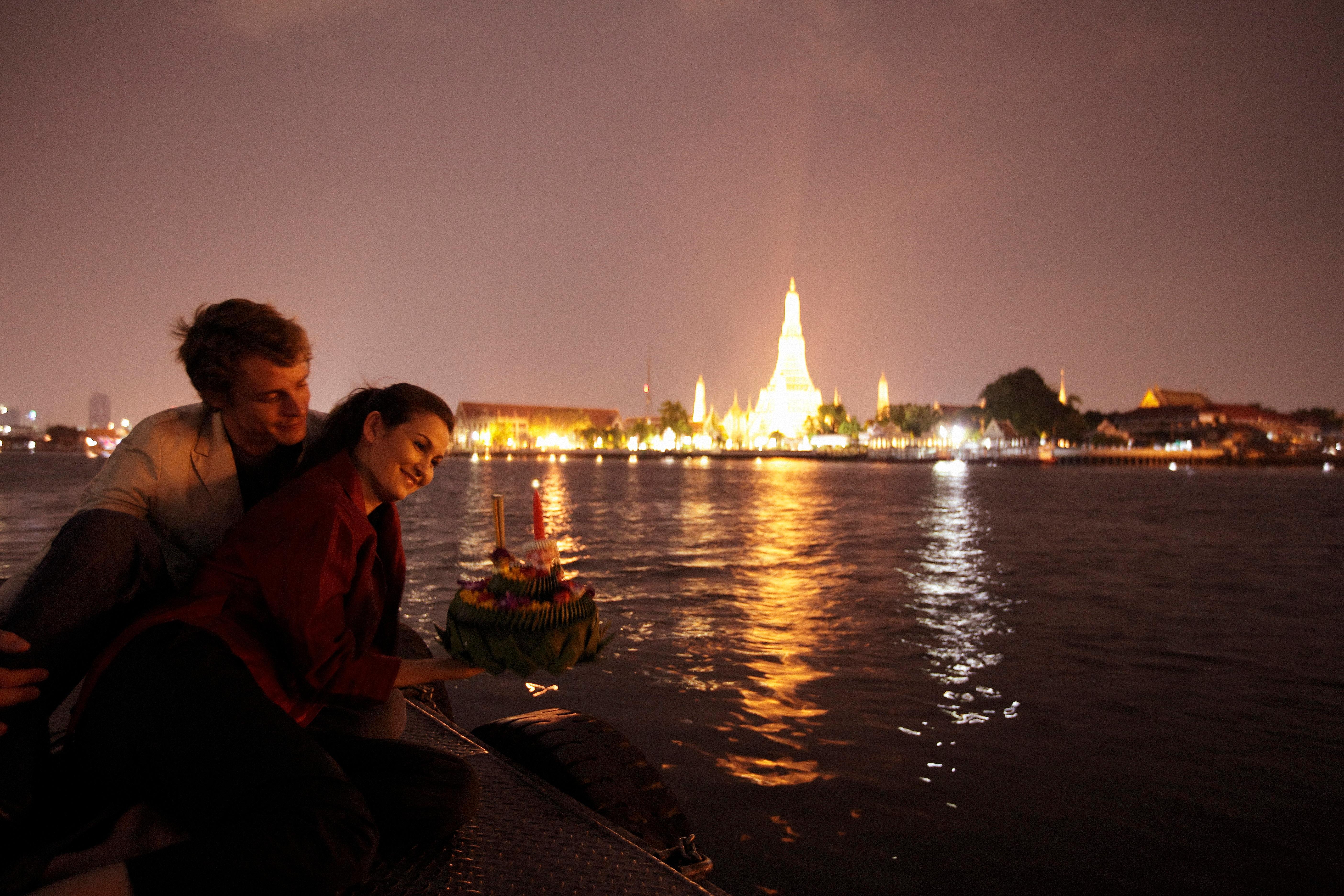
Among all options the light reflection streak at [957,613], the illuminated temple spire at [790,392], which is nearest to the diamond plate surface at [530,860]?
the light reflection streak at [957,613]

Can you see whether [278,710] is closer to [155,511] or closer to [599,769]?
[155,511]

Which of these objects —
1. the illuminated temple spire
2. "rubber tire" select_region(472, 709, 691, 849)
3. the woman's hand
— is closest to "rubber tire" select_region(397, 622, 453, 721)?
"rubber tire" select_region(472, 709, 691, 849)

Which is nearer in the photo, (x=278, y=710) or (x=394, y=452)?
(x=278, y=710)

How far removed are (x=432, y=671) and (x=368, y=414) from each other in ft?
2.65

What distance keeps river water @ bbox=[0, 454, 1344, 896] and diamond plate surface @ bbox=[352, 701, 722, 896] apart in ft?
3.17

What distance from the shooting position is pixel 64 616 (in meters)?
2.31

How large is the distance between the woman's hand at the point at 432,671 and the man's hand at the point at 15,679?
91cm

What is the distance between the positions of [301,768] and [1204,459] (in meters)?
125

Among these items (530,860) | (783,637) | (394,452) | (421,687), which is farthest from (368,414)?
(783,637)

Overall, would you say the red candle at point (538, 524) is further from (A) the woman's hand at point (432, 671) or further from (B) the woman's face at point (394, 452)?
(A) the woman's hand at point (432, 671)

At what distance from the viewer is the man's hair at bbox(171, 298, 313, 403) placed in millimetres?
2520

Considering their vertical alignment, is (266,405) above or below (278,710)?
above

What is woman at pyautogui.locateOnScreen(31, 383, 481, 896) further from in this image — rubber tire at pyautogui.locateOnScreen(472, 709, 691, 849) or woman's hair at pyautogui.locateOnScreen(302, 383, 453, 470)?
rubber tire at pyautogui.locateOnScreen(472, 709, 691, 849)

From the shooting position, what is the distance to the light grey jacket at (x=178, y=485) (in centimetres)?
250
